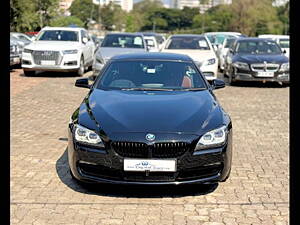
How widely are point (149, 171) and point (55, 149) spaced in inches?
100.0

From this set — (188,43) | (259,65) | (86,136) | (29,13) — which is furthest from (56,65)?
(29,13)

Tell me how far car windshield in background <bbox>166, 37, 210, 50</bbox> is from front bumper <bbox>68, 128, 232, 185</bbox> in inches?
415

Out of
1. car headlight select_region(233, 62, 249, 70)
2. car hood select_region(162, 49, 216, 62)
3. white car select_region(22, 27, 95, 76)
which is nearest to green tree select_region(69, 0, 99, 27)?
white car select_region(22, 27, 95, 76)

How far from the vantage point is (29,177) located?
5.32m

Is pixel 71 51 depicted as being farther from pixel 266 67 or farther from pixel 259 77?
pixel 266 67

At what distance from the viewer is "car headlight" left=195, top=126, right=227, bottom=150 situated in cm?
452

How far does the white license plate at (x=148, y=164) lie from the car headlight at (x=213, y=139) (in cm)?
31

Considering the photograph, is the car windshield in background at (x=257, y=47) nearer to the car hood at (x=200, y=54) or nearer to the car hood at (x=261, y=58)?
the car hood at (x=261, y=58)

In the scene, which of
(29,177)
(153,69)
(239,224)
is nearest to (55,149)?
(29,177)

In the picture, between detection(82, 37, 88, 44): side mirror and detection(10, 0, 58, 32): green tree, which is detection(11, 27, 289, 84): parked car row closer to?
detection(82, 37, 88, 44): side mirror

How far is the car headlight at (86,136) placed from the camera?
14.9 feet

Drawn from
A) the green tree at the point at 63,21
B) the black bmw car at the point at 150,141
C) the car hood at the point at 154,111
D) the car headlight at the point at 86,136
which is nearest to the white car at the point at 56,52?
the car hood at the point at 154,111

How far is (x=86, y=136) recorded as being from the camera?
182 inches
